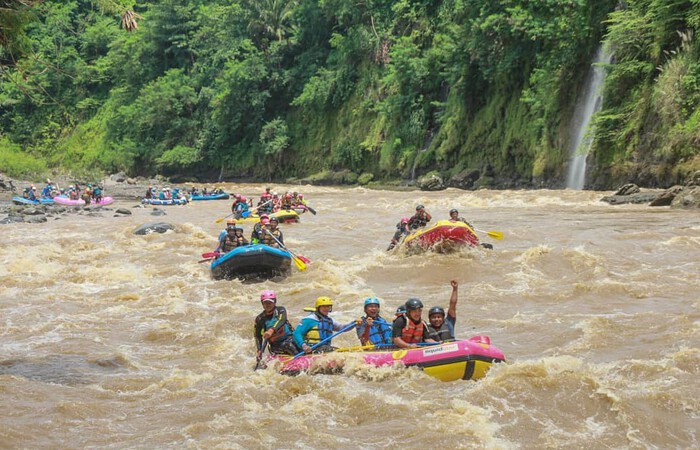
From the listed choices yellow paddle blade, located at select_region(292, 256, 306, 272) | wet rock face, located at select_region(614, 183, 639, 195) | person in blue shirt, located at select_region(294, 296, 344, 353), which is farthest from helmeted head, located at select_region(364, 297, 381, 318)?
wet rock face, located at select_region(614, 183, 639, 195)

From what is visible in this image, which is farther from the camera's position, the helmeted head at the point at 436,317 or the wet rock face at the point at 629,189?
the wet rock face at the point at 629,189

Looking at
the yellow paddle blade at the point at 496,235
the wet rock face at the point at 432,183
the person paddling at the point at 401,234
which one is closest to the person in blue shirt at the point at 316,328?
the person paddling at the point at 401,234

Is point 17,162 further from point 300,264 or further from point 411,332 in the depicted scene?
point 411,332

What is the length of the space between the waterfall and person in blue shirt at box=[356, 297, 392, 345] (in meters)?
19.0

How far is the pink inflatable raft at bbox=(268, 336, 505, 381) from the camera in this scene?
23.0 ft

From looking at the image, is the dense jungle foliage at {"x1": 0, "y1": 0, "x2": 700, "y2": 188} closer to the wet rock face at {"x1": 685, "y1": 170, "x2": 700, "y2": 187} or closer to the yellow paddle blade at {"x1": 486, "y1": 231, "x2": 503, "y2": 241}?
the wet rock face at {"x1": 685, "y1": 170, "x2": 700, "y2": 187}

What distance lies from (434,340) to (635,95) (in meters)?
18.4

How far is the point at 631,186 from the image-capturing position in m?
21.4

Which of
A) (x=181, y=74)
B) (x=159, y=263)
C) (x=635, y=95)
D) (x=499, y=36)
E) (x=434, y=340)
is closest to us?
(x=434, y=340)

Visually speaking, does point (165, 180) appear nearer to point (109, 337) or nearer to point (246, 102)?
point (246, 102)

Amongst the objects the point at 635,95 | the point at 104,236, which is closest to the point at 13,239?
the point at 104,236

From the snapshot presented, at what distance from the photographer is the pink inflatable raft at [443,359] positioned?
7.00 m

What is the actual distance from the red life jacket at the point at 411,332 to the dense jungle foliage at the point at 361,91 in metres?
3.87

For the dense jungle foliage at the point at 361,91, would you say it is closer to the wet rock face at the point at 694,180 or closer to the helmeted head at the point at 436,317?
the wet rock face at the point at 694,180
